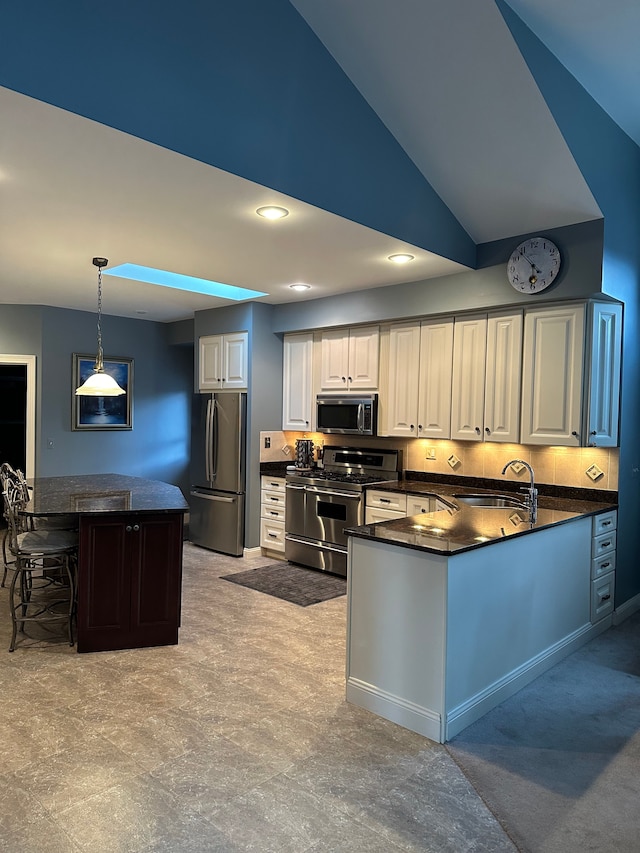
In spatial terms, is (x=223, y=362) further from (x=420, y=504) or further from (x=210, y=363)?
(x=420, y=504)

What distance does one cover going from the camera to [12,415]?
22.8 ft

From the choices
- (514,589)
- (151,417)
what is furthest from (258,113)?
(151,417)

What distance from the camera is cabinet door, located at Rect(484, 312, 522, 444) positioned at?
4.31 m

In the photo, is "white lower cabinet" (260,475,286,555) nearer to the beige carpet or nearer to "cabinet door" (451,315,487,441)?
"cabinet door" (451,315,487,441)

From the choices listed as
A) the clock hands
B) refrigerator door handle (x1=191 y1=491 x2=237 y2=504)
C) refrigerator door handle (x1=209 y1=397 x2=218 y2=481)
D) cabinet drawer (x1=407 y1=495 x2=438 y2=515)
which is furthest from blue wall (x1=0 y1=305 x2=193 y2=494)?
the clock hands

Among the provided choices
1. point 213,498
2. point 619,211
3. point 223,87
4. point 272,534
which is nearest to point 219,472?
point 213,498

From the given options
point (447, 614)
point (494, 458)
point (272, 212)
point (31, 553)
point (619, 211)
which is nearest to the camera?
point (447, 614)

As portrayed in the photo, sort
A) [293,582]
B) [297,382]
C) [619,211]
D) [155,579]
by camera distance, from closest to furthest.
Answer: [155,579] < [619,211] < [293,582] < [297,382]

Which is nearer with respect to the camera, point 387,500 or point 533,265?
point 533,265

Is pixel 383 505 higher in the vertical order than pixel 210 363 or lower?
lower

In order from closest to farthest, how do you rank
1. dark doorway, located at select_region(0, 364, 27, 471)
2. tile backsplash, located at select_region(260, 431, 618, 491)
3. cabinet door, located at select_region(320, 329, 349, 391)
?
tile backsplash, located at select_region(260, 431, 618, 491), cabinet door, located at select_region(320, 329, 349, 391), dark doorway, located at select_region(0, 364, 27, 471)

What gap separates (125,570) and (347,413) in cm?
258

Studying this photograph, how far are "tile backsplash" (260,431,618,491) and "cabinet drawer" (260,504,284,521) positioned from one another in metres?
0.47

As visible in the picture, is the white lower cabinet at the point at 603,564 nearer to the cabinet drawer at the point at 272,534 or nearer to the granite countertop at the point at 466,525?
the granite countertop at the point at 466,525
